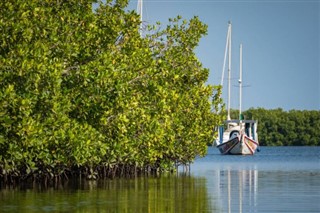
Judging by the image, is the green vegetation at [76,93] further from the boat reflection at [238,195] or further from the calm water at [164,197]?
the boat reflection at [238,195]

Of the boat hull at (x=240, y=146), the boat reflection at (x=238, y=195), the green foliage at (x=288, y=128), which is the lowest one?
the boat reflection at (x=238, y=195)

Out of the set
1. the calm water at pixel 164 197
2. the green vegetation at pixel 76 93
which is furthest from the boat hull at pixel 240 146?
the calm water at pixel 164 197

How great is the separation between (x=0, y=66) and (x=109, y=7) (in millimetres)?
6863

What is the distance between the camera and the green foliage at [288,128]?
145625 mm

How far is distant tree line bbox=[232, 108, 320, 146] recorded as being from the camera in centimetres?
14562

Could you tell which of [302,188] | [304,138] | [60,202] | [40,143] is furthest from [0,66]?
[304,138]

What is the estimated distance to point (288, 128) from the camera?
146 meters

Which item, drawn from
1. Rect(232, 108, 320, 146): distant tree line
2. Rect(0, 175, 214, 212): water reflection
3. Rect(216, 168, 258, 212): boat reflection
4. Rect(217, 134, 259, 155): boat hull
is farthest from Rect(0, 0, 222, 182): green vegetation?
Rect(232, 108, 320, 146): distant tree line

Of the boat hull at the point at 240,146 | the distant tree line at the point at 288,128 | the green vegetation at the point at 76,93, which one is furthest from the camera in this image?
the distant tree line at the point at 288,128

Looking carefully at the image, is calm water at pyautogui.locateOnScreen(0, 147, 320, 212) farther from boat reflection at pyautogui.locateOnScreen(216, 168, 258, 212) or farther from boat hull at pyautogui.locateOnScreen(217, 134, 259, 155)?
boat hull at pyautogui.locateOnScreen(217, 134, 259, 155)

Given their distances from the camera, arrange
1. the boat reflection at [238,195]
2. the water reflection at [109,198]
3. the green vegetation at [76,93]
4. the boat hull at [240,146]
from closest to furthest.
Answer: the water reflection at [109,198] → the boat reflection at [238,195] → the green vegetation at [76,93] → the boat hull at [240,146]

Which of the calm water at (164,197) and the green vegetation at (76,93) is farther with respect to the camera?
the green vegetation at (76,93)

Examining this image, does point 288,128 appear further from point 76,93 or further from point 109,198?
point 109,198

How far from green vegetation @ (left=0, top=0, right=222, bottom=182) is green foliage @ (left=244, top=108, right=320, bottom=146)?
11096cm
